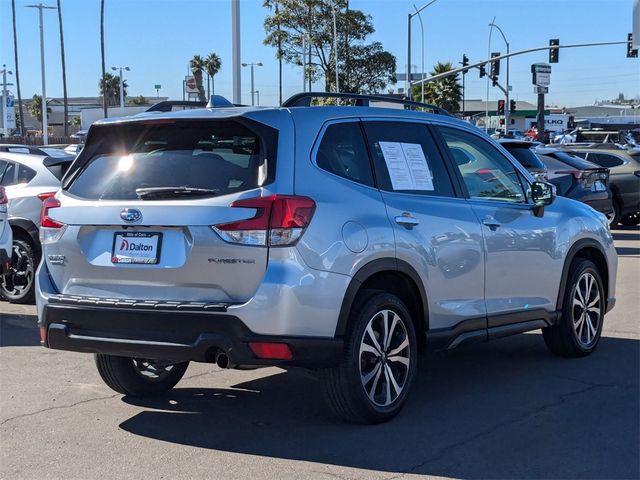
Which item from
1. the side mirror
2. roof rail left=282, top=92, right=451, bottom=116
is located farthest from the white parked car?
the side mirror

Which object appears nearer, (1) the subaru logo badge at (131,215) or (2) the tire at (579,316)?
(1) the subaru logo badge at (131,215)

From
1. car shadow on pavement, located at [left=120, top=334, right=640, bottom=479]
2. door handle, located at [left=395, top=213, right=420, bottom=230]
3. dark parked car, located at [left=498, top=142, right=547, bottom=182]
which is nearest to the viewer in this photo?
car shadow on pavement, located at [left=120, top=334, right=640, bottom=479]

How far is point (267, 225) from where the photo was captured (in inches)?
175

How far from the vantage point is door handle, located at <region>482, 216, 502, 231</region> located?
586 centimetres

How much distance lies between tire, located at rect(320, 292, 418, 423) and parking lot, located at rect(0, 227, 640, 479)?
146mm

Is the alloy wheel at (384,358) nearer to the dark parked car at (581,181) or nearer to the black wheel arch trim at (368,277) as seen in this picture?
the black wheel arch trim at (368,277)

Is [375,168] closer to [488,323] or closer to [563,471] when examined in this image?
[488,323]

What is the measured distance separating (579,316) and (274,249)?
3509 millimetres

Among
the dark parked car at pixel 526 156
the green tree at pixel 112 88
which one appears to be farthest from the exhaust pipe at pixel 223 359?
the green tree at pixel 112 88

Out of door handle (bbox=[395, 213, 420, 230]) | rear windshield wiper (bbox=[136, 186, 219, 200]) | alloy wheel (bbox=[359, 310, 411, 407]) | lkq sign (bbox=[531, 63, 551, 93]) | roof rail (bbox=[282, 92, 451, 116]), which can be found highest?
lkq sign (bbox=[531, 63, 551, 93])

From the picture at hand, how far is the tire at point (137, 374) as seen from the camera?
18.6ft

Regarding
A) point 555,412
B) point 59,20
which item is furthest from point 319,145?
point 59,20

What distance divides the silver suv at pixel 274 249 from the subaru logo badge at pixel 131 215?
1cm

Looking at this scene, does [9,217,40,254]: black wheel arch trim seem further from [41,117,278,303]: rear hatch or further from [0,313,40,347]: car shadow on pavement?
[41,117,278,303]: rear hatch
